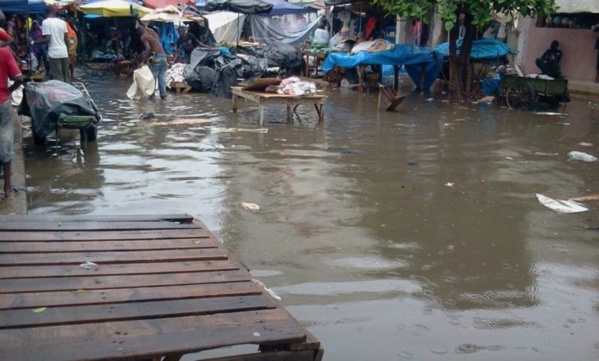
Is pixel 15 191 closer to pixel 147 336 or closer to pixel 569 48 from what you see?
pixel 147 336

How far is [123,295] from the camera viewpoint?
10.5 feet

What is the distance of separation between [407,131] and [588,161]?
3248 mm

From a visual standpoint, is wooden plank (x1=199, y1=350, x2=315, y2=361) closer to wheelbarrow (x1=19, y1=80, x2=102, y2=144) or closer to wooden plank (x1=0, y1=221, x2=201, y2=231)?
wooden plank (x1=0, y1=221, x2=201, y2=231)

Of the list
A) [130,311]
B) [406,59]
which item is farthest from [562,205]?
[406,59]

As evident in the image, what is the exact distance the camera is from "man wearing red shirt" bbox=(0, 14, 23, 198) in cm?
639

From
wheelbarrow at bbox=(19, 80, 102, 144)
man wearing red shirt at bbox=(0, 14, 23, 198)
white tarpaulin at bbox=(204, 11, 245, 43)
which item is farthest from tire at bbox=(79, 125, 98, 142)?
white tarpaulin at bbox=(204, 11, 245, 43)

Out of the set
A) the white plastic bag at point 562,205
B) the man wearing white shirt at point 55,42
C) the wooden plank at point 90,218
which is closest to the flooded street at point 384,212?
the white plastic bag at point 562,205

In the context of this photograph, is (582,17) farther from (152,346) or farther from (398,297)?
(152,346)

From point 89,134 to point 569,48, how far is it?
1411 cm

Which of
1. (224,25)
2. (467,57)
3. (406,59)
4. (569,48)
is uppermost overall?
(224,25)

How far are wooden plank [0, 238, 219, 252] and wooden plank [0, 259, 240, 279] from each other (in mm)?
280

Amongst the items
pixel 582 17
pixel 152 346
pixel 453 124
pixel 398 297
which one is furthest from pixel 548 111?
pixel 152 346

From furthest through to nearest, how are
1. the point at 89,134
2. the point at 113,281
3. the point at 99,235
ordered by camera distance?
the point at 89,134 < the point at 99,235 < the point at 113,281

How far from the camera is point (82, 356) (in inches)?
101
